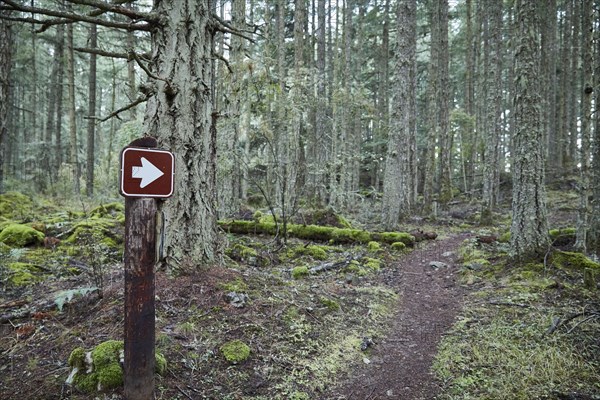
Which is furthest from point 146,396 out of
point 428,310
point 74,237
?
point 74,237

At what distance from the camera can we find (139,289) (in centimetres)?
242

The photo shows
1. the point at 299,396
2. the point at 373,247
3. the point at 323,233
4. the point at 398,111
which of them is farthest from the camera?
the point at 398,111

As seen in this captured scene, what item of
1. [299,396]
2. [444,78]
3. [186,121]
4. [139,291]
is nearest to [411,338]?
[299,396]

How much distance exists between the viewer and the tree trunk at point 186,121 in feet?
14.0

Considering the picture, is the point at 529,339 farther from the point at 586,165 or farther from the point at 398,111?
the point at 398,111

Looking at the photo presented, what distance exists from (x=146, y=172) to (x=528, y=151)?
268 inches

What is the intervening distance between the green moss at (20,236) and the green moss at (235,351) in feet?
20.4

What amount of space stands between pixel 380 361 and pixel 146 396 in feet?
8.38

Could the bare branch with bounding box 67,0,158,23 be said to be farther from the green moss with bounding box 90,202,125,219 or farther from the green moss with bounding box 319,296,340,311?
the green moss with bounding box 90,202,125,219

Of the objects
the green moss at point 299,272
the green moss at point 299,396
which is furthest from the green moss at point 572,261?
the green moss at point 299,396

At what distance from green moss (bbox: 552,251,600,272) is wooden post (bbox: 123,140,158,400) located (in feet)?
21.9

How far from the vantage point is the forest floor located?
324cm

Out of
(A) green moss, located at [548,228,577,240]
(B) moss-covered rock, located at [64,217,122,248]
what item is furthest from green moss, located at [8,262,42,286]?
(A) green moss, located at [548,228,577,240]

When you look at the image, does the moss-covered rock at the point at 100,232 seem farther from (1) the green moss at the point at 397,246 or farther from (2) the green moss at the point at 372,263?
(1) the green moss at the point at 397,246
